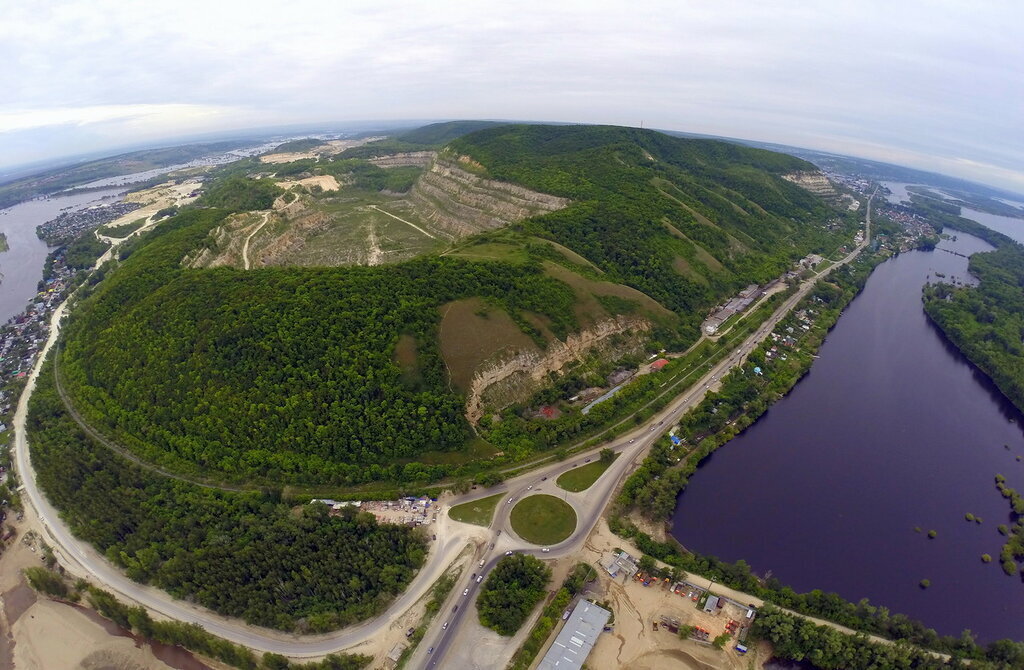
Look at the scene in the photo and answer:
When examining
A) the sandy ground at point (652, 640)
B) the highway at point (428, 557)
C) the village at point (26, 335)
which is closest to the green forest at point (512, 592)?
the highway at point (428, 557)

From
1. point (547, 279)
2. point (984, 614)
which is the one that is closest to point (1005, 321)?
point (984, 614)

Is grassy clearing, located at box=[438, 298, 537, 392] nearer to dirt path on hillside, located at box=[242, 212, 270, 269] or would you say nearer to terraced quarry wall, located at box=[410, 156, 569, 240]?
terraced quarry wall, located at box=[410, 156, 569, 240]

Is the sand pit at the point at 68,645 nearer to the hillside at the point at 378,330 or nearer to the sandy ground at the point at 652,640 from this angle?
the hillside at the point at 378,330

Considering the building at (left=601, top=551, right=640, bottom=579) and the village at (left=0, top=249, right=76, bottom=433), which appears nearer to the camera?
the building at (left=601, top=551, right=640, bottom=579)

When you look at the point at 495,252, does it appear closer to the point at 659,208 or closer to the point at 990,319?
the point at 659,208

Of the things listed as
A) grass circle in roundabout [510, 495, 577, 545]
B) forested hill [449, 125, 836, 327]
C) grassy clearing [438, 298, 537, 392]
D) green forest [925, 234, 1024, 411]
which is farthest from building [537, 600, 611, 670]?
green forest [925, 234, 1024, 411]

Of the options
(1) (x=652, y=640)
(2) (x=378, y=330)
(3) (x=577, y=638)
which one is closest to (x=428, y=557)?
(3) (x=577, y=638)
